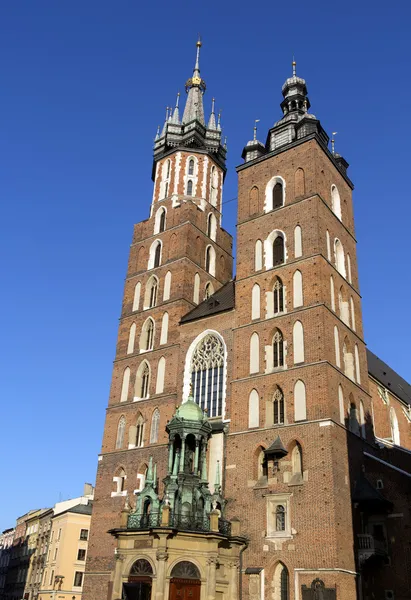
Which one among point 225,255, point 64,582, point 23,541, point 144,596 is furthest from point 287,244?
point 23,541

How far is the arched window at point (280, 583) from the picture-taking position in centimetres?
2177

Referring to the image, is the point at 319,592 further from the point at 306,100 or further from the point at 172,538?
the point at 306,100

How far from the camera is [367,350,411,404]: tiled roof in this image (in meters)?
38.3

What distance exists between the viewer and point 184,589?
20.1 m

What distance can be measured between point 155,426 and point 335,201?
14.7 m

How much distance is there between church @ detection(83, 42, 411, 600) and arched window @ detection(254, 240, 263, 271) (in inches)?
2.6

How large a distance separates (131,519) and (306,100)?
25.4 meters

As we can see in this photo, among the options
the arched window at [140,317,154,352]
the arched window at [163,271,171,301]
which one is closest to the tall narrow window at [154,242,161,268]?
the arched window at [163,271,171,301]

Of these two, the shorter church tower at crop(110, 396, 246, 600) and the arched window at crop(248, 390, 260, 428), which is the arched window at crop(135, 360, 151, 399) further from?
the shorter church tower at crop(110, 396, 246, 600)

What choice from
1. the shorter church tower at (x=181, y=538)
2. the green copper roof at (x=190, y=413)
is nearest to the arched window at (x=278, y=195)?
the green copper roof at (x=190, y=413)

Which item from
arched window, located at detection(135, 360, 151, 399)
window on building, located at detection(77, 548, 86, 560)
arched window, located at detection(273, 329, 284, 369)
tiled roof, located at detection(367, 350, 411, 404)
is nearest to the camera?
arched window, located at detection(273, 329, 284, 369)

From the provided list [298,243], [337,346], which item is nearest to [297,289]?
[298,243]

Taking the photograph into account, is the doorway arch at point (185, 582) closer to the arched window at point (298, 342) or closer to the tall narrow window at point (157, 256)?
the arched window at point (298, 342)

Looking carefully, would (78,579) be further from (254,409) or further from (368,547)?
(368,547)
